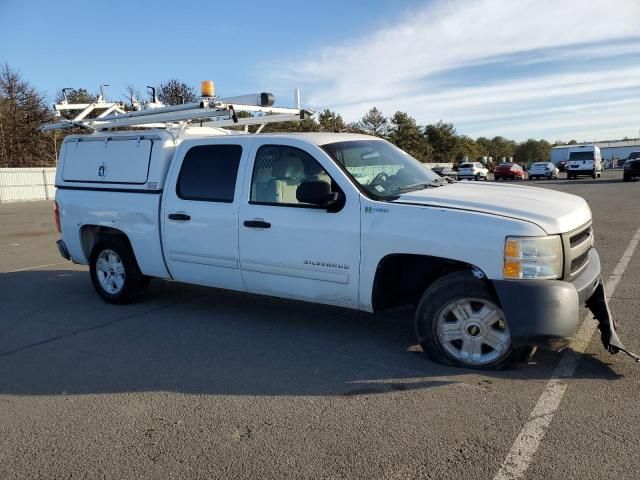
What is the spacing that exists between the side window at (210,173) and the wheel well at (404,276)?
1.75 meters

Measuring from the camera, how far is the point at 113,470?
3072mm

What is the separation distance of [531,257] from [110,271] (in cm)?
486

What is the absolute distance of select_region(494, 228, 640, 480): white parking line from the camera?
9.75ft

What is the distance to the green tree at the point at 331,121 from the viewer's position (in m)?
51.1

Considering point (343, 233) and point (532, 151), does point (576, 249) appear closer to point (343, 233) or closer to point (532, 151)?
point (343, 233)

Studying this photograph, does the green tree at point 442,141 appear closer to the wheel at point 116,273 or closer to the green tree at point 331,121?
the green tree at point 331,121

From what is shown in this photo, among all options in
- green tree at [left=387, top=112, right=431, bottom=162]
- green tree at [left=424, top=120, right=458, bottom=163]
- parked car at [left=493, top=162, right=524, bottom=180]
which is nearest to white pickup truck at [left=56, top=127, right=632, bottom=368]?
parked car at [left=493, top=162, right=524, bottom=180]

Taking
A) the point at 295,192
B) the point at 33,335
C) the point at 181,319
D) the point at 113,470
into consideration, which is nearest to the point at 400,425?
the point at 113,470

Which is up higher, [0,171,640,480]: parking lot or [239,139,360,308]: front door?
[239,139,360,308]: front door

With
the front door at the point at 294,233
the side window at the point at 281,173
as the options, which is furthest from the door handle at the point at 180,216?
the side window at the point at 281,173

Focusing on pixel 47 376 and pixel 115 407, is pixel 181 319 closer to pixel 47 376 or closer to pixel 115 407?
pixel 47 376

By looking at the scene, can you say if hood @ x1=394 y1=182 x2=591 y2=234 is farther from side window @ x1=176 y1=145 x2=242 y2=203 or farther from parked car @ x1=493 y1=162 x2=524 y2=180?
parked car @ x1=493 y1=162 x2=524 y2=180

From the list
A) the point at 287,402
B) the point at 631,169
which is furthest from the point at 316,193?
the point at 631,169

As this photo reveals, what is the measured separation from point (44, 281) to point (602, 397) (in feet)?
24.7
